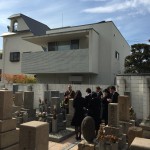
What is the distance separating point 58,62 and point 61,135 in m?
11.1

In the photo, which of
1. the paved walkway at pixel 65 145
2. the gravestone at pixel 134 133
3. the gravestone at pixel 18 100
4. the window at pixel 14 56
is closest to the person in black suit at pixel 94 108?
the paved walkway at pixel 65 145

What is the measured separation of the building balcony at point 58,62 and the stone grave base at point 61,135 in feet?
28.6

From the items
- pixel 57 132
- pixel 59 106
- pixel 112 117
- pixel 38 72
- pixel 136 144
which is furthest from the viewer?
pixel 38 72

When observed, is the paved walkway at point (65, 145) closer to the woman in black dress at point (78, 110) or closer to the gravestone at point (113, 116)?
the woman in black dress at point (78, 110)

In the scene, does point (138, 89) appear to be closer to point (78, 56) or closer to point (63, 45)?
point (78, 56)

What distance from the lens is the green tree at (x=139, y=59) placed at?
19.9 metres

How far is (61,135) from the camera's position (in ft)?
27.1

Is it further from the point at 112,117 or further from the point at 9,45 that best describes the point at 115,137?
the point at 9,45

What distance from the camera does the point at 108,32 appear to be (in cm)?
1842

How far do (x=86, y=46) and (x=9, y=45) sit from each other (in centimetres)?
1143

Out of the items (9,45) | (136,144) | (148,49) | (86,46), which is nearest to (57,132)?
(136,144)

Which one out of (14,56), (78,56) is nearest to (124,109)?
(78,56)

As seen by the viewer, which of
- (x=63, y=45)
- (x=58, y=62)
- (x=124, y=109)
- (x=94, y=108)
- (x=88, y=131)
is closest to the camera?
(x=88, y=131)

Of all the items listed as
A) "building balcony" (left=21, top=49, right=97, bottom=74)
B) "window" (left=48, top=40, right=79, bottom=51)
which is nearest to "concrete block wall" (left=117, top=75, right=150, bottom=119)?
"building balcony" (left=21, top=49, right=97, bottom=74)
